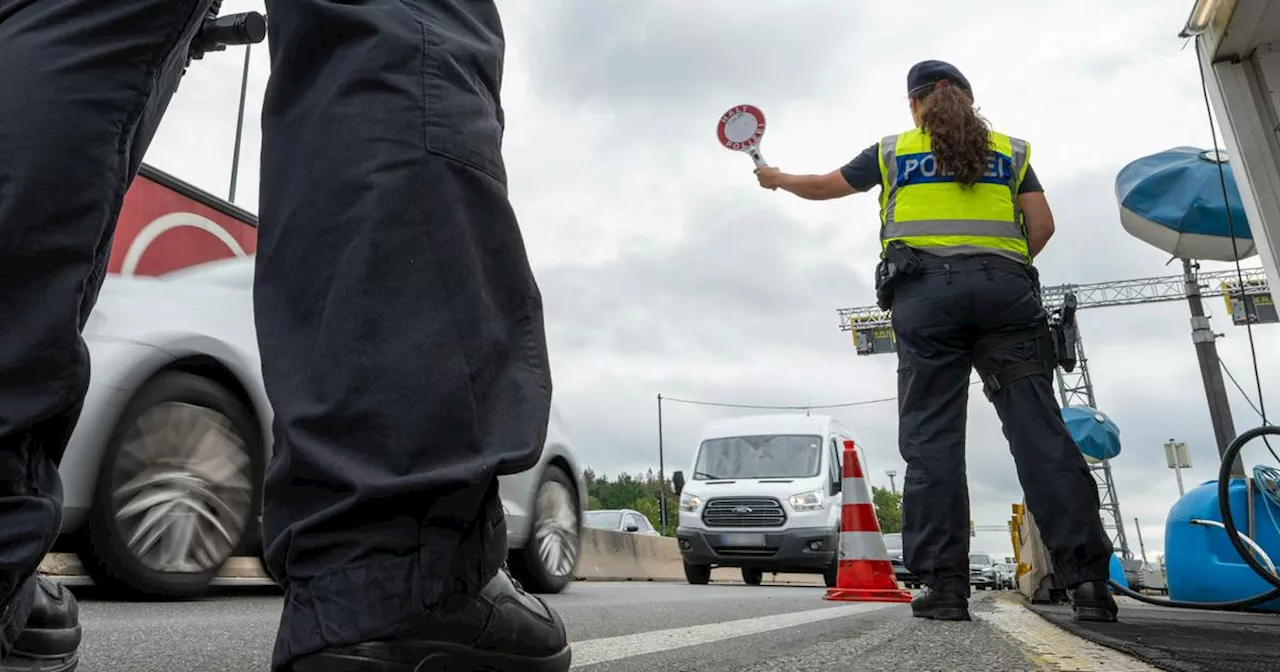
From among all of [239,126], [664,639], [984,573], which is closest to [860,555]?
[664,639]

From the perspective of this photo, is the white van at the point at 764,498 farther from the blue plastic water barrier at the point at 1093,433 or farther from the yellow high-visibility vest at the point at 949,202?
the yellow high-visibility vest at the point at 949,202

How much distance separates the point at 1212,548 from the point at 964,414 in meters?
2.06

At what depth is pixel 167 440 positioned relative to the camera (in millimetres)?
3830

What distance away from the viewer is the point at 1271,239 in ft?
11.8

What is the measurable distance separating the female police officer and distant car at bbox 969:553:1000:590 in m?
22.6

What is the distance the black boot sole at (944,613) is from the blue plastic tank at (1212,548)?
1.98 metres

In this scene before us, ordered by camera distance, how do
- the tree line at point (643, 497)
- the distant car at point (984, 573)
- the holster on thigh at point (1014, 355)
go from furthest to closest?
the tree line at point (643, 497)
the distant car at point (984, 573)
the holster on thigh at point (1014, 355)

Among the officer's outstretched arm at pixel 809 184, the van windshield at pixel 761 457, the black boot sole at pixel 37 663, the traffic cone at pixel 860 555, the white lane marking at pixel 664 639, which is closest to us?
the black boot sole at pixel 37 663

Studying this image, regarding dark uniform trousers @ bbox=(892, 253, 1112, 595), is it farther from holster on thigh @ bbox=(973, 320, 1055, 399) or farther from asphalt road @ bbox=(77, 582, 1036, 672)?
asphalt road @ bbox=(77, 582, 1036, 672)

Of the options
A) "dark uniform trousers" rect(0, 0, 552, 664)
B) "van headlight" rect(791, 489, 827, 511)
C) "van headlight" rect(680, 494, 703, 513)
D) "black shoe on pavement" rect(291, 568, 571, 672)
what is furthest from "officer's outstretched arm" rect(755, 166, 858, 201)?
"van headlight" rect(680, 494, 703, 513)

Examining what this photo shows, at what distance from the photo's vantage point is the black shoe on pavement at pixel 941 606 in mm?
3143

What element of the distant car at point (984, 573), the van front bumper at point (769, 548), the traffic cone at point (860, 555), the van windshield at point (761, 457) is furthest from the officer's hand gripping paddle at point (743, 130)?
the distant car at point (984, 573)

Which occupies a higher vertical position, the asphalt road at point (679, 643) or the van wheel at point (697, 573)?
the van wheel at point (697, 573)

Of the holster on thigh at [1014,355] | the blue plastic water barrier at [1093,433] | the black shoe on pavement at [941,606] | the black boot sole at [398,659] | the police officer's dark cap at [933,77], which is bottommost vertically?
the black boot sole at [398,659]
